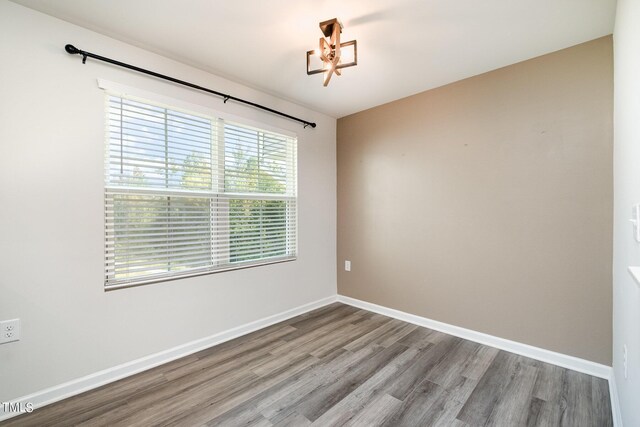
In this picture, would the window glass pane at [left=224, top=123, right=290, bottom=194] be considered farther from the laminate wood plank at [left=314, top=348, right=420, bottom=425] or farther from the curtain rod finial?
the laminate wood plank at [left=314, top=348, right=420, bottom=425]

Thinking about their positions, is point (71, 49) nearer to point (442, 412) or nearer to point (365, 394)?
point (365, 394)

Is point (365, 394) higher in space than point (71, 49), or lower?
lower

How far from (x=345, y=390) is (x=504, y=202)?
2019 mm

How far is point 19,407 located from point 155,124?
202 cm

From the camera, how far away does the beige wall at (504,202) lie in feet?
6.72

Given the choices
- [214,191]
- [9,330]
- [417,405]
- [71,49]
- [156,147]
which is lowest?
[417,405]

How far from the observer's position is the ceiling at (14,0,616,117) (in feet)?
5.63

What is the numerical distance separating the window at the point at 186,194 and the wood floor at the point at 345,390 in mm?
773

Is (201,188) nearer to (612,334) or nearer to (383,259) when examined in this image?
(383,259)

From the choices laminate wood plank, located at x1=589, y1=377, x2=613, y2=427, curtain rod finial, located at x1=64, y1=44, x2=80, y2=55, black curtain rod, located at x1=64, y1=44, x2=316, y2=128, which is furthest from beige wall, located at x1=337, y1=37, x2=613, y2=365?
curtain rod finial, located at x1=64, y1=44, x2=80, y2=55

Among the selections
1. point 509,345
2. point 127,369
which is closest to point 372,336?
point 509,345

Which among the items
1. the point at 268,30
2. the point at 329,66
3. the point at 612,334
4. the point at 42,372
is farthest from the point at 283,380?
the point at 268,30

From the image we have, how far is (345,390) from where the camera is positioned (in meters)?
1.90

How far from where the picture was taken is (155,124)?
2217 millimetres
